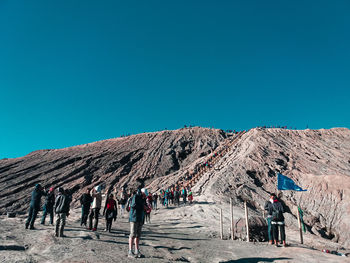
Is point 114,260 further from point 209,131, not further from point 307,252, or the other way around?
point 209,131

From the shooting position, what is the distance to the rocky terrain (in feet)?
63.9

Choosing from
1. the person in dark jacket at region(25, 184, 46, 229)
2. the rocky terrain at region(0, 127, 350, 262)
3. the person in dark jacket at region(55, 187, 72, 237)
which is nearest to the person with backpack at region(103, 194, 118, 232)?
the person in dark jacket at region(55, 187, 72, 237)

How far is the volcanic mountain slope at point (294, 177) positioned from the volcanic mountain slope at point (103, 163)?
11.9 m

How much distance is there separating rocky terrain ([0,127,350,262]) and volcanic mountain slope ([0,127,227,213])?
0.12 m

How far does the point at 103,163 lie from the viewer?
39.8 meters

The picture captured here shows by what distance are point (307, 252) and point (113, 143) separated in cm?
4356

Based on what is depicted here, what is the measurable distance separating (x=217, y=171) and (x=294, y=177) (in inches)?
331

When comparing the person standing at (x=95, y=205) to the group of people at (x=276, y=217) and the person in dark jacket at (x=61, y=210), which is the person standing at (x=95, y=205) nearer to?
the person in dark jacket at (x=61, y=210)

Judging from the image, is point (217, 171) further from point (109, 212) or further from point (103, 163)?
point (103, 163)

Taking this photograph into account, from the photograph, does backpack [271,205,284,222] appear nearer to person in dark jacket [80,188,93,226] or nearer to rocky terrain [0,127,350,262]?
rocky terrain [0,127,350,262]

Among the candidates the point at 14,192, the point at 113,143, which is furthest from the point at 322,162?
the point at 14,192

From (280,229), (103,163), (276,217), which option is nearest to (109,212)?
(276,217)

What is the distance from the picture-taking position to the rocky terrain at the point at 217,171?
767 inches

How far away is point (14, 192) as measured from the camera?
30.9m
